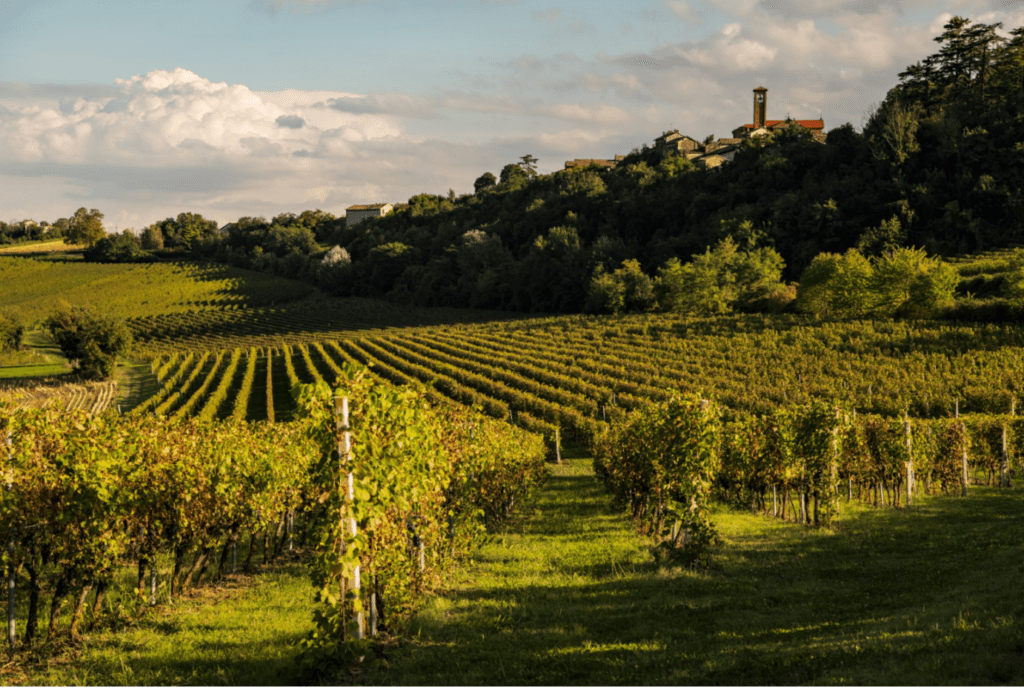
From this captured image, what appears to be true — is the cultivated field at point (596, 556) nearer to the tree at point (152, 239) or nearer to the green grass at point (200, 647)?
the green grass at point (200, 647)

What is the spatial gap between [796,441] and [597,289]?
240 feet

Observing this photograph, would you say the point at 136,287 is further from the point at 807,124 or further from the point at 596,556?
the point at 807,124

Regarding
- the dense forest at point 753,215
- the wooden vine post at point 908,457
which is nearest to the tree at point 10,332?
the dense forest at point 753,215

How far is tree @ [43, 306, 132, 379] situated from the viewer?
62938 millimetres

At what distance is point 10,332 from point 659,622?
8787 centimetres

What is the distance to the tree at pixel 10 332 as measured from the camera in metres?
73.8

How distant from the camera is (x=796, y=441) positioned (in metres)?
16.8

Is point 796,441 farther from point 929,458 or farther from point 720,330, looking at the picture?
point 720,330

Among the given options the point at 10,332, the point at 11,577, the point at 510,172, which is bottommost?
the point at 11,577

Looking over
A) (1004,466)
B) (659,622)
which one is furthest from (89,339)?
(1004,466)

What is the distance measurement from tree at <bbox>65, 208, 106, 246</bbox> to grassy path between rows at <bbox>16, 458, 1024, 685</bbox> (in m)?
176

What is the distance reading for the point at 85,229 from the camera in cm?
15988

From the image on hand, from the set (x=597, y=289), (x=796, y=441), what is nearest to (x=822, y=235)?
→ (x=597, y=289)

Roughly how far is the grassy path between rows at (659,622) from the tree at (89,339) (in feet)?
198
